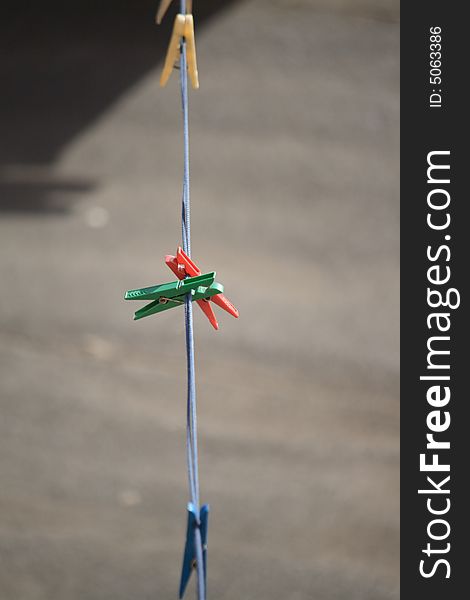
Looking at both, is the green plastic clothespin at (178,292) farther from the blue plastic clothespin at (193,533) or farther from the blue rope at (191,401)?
the blue plastic clothespin at (193,533)

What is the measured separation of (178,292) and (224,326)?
146 cm

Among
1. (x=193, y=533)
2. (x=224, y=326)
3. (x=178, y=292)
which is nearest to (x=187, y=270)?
(x=178, y=292)

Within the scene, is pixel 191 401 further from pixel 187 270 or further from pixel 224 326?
pixel 224 326

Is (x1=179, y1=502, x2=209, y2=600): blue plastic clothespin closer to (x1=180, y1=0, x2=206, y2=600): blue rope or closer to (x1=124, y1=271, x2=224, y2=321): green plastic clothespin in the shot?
(x1=180, y1=0, x2=206, y2=600): blue rope

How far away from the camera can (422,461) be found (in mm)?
2080

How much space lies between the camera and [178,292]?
29.4 inches

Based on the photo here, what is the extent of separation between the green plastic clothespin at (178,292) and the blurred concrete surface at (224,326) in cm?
131

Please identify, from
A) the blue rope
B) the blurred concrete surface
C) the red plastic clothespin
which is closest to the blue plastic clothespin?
the blue rope

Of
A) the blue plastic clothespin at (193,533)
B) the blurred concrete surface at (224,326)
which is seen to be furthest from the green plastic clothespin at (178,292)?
the blurred concrete surface at (224,326)

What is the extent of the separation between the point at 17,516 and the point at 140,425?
0.35 meters

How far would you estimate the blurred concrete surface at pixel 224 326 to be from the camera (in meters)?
1.98

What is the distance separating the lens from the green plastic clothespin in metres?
0.73

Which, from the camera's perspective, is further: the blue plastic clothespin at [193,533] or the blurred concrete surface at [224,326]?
the blurred concrete surface at [224,326]

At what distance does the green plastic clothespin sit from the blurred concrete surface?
1.31 metres
